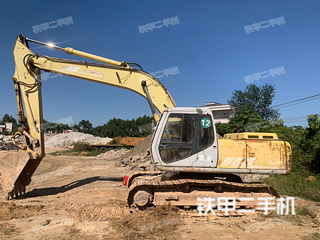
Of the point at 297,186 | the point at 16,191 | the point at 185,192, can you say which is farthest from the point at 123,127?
the point at 185,192

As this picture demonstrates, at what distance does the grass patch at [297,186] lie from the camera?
7486mm

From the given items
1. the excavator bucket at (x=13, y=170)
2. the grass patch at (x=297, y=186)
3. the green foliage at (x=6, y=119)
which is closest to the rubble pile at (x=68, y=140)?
the excavator bucket at (x=13, y=170)

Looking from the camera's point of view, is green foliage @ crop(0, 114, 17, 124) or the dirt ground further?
green foliage @ crop(0, 114, 17, 124)

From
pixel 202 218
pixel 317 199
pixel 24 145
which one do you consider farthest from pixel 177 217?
pixel 24 145

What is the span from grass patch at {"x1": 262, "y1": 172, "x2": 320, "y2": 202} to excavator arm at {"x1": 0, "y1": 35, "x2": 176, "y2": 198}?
17.2ft

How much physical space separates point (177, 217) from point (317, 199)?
4.67 metres

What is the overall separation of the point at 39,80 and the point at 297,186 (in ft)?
31.6

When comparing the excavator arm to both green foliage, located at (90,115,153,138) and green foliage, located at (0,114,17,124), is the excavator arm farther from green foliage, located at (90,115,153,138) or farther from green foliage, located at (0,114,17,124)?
green foliage, located at (0,114,17,124)

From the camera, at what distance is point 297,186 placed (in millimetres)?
8219

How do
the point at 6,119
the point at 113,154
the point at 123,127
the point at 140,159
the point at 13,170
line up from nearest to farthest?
the point at 13,170 → the point at 140,159 → the point at 113,154 → the point at 123,127 → the point at 6,119

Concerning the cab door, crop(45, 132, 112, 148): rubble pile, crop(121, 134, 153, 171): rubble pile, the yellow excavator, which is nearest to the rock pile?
crop(121, 134, 153, 171): rubble pile

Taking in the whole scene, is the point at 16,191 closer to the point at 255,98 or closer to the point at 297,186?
the point at 297,186

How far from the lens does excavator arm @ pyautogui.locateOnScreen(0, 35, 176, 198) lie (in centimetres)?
739

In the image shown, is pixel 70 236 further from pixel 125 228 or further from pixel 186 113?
pixel 186 113
